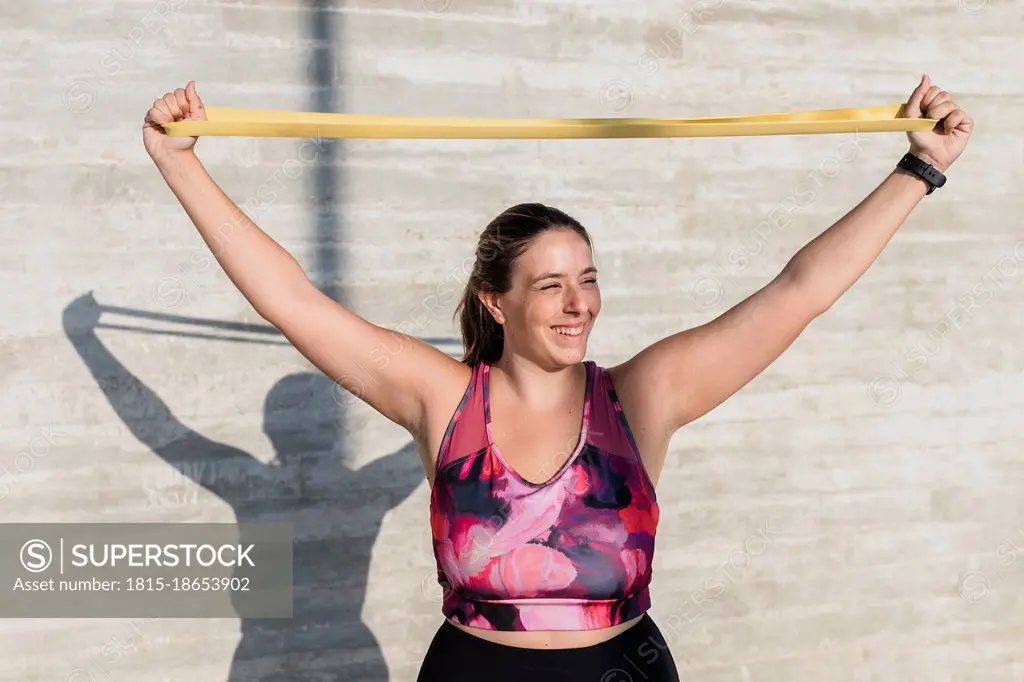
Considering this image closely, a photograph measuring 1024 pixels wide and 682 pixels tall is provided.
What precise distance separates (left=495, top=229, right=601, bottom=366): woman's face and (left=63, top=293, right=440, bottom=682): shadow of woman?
1550mm

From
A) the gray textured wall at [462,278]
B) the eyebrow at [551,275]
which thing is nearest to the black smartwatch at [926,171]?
the eyebrow at [551,275]

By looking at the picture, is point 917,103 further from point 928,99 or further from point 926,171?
point 926,171

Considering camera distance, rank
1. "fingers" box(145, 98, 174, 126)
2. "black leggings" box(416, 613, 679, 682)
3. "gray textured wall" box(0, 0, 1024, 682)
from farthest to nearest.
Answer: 1. "gray textured wall" box(0, 0, 1024, 682)
2. "black leggings" box(416, 613, 679, 682)
3. "fingers" box(145, 98, 174, 126)

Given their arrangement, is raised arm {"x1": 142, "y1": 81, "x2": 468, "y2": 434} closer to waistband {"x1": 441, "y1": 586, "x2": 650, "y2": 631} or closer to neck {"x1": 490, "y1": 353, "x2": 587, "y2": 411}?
neck {"x1": 490, "y1": 353, "x2": 587, "y2": 411}

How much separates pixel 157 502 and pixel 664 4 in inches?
94.8

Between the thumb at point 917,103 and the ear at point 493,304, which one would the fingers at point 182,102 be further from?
the thumb at point 917,103

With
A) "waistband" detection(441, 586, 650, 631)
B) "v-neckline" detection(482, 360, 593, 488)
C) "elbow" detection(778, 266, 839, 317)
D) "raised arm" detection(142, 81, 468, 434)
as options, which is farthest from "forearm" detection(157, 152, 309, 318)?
"elbow" detection(778, 266, 839, 317)

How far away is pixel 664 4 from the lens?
3727 mm

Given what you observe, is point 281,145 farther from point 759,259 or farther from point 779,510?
point 779,510

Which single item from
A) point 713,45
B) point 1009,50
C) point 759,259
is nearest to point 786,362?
point 759,259

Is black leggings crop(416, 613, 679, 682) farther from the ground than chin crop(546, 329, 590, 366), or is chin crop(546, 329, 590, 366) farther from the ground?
chin crop(546, 329, 590, 366)

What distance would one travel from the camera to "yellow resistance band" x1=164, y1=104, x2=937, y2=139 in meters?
1.94

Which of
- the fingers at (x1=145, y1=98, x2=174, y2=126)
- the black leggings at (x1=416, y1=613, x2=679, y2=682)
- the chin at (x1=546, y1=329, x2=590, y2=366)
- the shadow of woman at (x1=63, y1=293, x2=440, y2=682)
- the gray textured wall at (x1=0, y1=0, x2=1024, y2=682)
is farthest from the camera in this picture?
the shadow of woman at (x1=63, y1=293, x2=440, y2=682)

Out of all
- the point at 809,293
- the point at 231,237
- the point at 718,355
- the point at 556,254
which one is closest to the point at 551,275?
the point at 556,254
